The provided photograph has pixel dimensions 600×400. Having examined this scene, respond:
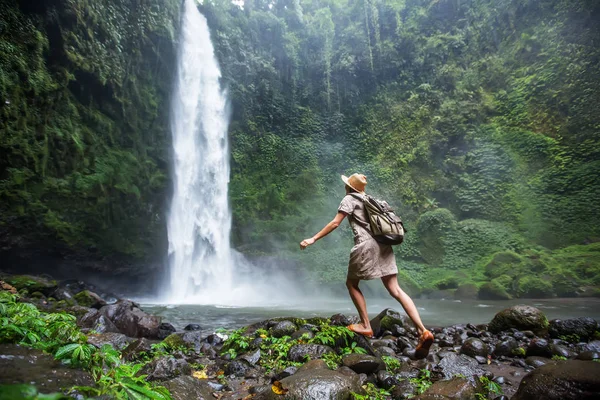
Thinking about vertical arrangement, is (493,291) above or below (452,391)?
above

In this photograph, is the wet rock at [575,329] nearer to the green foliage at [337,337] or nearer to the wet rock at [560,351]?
the wet rock at [560,351]

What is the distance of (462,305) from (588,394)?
8.71m

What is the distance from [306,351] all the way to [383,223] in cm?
143

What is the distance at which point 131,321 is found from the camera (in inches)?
227

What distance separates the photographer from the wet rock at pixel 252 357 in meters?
3.39

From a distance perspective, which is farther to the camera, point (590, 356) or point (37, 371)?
point (590, 356)

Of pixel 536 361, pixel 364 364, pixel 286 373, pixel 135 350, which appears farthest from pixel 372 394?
pixel 135 350

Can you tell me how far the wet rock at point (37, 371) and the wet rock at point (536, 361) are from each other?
3690 mm

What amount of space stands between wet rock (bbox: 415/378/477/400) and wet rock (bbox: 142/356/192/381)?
2.05 m

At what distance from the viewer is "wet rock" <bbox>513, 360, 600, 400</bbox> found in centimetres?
203

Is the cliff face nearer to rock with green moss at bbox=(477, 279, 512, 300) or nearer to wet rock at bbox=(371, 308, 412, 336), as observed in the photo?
wet rock at bbox=(371, 308, 412, 336)

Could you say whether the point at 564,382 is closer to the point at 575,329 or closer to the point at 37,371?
the point at 575,329

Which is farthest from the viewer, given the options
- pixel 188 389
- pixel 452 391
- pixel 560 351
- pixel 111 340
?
pixel 111 340

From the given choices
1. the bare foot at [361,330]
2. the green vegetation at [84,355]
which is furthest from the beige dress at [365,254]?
the green vegetation at [84,355]
